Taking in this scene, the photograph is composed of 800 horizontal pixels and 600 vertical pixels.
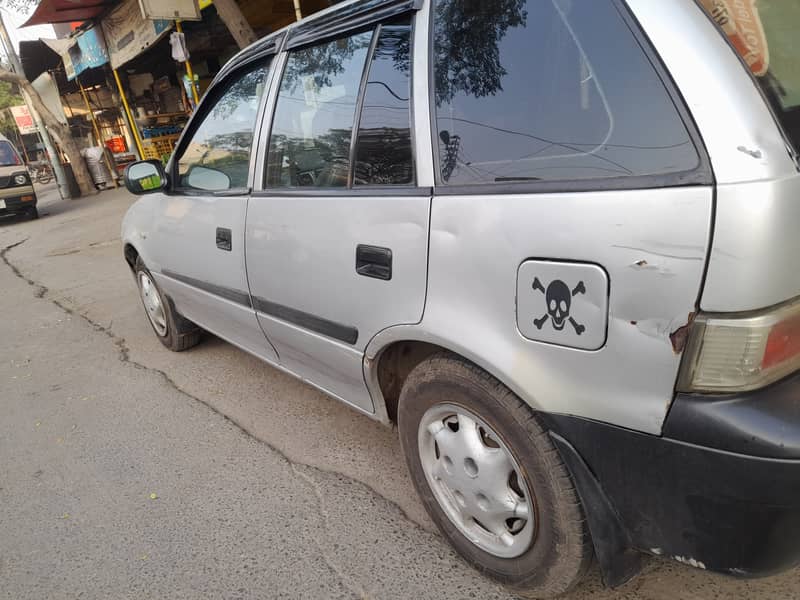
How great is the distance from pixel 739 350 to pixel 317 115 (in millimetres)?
1726

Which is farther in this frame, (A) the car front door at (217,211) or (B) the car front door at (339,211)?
(A) the car front door at (217,211)

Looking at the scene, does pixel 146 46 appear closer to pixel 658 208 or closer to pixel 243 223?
pixel 243 223

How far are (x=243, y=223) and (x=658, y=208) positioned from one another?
6.05ft

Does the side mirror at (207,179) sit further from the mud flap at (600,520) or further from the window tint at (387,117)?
the mud flap at (600,520)

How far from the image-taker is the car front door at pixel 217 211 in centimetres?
258

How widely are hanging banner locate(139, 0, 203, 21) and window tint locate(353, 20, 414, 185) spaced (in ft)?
24.6

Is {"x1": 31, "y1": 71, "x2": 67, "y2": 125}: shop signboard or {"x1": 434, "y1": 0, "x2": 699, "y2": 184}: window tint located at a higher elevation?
{"x1": 31, "y1": 71, "x2": 67, "y2": 125}: shop signboard

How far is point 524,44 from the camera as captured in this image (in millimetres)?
1433

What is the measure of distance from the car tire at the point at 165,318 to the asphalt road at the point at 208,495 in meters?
0.13

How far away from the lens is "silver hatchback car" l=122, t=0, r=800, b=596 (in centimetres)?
111

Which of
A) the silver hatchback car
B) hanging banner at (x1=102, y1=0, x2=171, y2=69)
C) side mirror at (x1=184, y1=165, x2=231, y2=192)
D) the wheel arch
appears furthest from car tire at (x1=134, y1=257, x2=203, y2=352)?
hanging banner at (x1=102, y1=0, x2=171, y2=69)

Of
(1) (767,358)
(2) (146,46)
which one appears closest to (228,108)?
(1) (767,358)

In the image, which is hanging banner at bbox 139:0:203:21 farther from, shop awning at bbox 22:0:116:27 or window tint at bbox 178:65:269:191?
window tint at bbox 178:65:269:191

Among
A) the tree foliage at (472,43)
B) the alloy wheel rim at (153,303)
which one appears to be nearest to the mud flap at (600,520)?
the tree foliage at (472,43)
